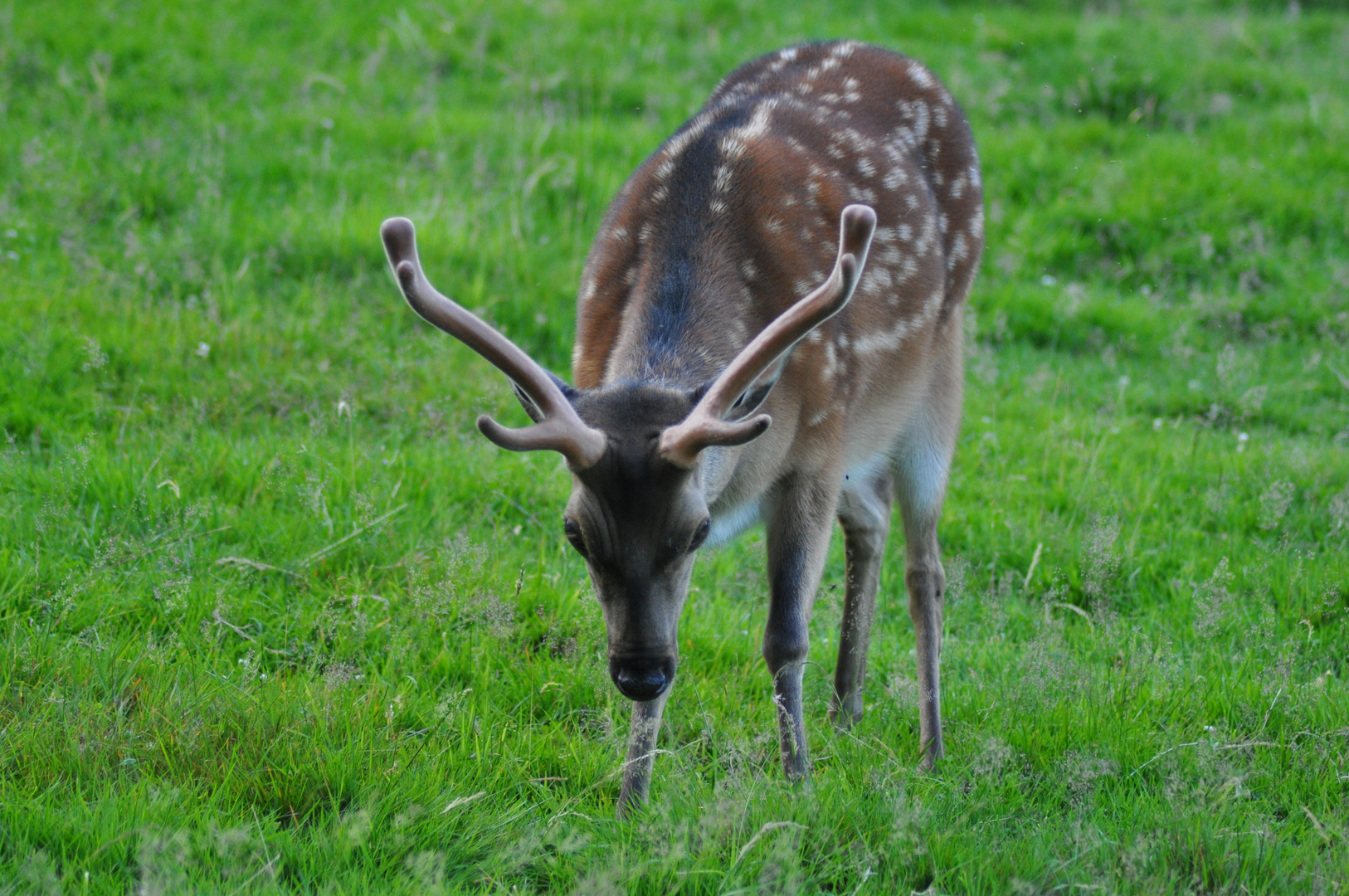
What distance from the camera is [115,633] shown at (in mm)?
3709

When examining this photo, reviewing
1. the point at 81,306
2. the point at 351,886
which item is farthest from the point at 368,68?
the point at 351,886

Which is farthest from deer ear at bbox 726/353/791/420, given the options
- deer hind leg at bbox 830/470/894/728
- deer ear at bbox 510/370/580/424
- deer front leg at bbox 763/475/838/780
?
deer hind leg at bbox 830/470/894/728

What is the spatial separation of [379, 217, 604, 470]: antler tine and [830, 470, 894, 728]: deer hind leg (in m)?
1.55

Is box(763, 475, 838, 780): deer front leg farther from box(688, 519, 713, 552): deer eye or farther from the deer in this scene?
→ box(688, 519, 713, 552): deer eye

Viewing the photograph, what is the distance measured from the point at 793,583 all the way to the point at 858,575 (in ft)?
2.25

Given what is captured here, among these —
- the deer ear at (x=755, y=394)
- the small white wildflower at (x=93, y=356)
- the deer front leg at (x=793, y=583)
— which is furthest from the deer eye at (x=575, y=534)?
the small white wildflower at (x=93, y=356)

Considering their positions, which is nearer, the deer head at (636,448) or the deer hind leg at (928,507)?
the deer head at (636,448)

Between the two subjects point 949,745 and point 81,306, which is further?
point 81,306

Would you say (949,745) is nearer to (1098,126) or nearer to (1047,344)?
(1047,344)

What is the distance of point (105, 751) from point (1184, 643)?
3.35 metres

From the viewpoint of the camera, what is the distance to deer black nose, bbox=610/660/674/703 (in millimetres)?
2963

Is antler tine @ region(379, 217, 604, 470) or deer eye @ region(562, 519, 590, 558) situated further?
deer eye @ region(562, 519, 590, 558)

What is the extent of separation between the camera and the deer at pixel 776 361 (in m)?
2.97

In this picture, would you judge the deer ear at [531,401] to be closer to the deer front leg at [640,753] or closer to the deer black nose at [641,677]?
the deer black nose at [641,677]
